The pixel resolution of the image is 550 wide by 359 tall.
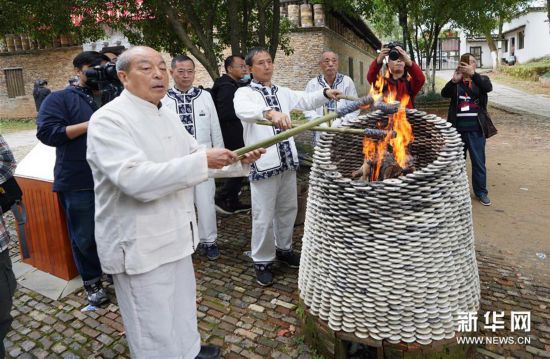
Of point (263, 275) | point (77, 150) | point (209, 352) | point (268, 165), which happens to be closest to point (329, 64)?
point (268, 165)

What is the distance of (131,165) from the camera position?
1.98 m

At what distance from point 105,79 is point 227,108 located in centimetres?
225

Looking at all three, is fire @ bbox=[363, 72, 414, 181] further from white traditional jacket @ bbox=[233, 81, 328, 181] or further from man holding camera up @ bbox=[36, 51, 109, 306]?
man holding camera up @ bbox=[36, 51, 109, 306]

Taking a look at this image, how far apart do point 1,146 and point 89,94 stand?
115 cm

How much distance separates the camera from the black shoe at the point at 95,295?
3.56 metres

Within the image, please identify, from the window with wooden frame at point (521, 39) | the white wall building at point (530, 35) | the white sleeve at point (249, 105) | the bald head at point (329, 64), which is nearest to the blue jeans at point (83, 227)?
the white sleeve at point (249, 105)

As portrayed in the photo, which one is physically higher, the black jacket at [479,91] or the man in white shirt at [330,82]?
the man in white shirt at [330,82]

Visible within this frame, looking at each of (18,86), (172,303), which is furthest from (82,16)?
(18,86)

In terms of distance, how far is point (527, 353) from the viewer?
Result: 2.69 meters

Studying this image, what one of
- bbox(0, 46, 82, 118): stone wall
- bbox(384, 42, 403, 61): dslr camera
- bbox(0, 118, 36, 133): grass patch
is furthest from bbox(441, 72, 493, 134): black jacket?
bbox(0, 46, 82, 118): stone wall

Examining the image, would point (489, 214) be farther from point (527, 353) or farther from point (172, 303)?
point (172, 303)

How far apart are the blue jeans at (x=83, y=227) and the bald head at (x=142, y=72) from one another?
5.20ft

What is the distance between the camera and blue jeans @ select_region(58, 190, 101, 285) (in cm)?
342

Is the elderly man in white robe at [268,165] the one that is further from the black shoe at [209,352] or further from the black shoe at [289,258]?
the black shoe at [209,352]
